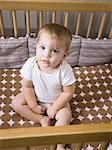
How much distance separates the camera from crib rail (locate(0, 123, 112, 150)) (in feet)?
2.28

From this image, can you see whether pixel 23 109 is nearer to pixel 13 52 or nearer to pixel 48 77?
pixel 48 77

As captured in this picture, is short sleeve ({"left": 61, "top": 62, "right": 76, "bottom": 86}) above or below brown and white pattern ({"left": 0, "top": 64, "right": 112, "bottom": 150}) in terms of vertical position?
above

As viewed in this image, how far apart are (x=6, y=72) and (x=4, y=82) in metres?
0.06

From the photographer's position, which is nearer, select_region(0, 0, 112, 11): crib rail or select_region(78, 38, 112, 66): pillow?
select_region(0, 0, 112, 11): crib rail

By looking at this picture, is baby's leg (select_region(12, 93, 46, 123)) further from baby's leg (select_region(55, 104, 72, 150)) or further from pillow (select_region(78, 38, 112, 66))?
pillow (select_region(78, 38, 112, 66))

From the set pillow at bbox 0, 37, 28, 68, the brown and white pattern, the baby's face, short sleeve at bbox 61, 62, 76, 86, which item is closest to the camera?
the baby's face

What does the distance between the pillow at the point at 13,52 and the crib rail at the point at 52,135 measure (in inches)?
25.1

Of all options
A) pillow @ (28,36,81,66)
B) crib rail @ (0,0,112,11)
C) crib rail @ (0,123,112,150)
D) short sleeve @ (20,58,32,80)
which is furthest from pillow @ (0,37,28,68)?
crib rail @ (0,123,112,150)

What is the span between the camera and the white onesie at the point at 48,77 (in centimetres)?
102

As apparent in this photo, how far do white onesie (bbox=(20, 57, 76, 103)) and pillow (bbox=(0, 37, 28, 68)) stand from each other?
26 cm

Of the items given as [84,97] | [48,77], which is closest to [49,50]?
[48,77]

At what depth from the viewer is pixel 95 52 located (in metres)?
1.35

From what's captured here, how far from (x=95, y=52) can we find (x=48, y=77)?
40 centimetres

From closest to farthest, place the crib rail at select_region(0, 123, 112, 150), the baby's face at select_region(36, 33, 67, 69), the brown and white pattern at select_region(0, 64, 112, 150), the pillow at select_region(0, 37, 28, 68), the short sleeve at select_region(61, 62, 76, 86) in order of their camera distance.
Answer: the crib rail at select_region(0, 123, 112, 150)
the baby's face at select_region(36, 33, 67, 69)
the short sleeve at select_region(61, 62, 76, 86)
the brown and white pattern at select_region(0, 64, 112, 150)
the pillow at select_region(0, 37, 28, 68)
